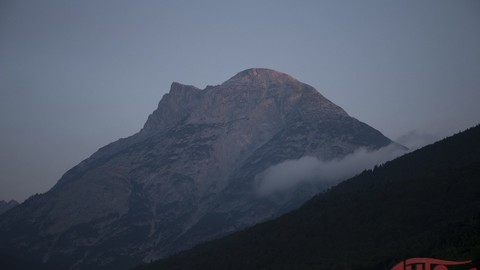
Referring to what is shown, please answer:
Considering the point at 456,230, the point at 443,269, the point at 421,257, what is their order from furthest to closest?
the point at 456,230, the point at 421,257, the point at 443,269

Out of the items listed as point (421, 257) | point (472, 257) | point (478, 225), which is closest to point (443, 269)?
point (472, 257)

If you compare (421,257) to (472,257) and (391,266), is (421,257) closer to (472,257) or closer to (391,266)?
(391,266)

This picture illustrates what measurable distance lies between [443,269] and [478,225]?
160ft

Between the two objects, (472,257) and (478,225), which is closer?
(472,257)

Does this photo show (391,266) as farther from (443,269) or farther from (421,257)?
(443,269)

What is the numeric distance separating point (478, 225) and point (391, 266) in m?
31.2

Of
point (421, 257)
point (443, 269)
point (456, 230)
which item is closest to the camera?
point (443, 269)

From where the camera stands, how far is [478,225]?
192 metres

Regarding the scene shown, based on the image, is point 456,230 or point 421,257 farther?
point 456,230

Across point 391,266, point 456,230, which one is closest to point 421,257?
point 391,266

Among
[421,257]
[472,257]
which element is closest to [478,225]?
[421,257]

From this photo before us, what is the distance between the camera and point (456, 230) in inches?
7854

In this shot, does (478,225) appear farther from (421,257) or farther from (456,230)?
(421,257)

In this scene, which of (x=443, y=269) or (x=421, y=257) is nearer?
(x=443, y=269)
